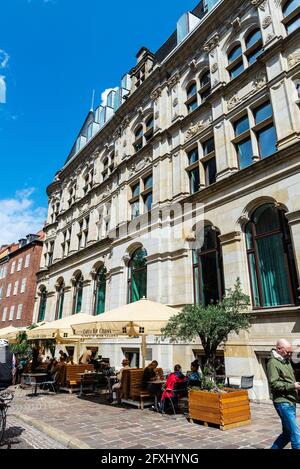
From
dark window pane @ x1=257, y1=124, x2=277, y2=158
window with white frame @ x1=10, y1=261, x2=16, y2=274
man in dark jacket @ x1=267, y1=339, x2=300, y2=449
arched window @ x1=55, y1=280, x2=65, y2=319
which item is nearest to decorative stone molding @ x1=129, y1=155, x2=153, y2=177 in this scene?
dark window pane @ x1=257, y1=124, x2=277, y2=158

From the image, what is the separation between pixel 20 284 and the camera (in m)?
34.9

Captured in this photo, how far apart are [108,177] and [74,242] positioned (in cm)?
683

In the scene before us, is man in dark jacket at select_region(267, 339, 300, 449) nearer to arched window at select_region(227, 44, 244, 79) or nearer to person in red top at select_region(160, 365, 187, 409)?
person in red top at select_region(160, 365, 187, 409)

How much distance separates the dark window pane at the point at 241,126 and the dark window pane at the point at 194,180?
8.90ft

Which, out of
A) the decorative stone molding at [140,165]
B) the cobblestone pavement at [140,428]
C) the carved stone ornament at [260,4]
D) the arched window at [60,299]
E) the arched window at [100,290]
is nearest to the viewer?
the cobblestone pavement at [140,428]

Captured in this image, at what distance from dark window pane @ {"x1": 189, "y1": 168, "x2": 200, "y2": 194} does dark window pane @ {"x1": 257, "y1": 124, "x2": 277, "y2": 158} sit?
11.8ft

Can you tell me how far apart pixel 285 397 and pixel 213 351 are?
3.99 metres

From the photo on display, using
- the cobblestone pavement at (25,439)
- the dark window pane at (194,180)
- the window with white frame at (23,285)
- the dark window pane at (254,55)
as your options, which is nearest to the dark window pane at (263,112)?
the dark window pane at (254,55)

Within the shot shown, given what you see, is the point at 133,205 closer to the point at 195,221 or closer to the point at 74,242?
the point at 195,221

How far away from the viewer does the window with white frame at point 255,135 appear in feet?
41.7

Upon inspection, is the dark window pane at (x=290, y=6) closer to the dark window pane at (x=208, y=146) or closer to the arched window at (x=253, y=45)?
the arched window at (x=253, y=45)

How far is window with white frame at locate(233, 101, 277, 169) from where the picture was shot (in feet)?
41.7

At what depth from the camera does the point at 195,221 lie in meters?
14.6

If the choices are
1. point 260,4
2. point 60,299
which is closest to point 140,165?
point 260,4
